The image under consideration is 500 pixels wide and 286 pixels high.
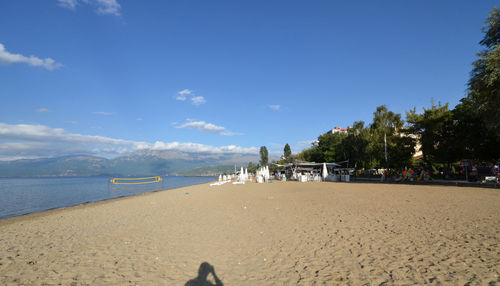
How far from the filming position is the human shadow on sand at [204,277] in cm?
414

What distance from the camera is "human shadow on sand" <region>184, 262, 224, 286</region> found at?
4.14 m

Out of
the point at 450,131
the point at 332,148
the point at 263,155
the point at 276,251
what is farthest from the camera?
the point at 263,155

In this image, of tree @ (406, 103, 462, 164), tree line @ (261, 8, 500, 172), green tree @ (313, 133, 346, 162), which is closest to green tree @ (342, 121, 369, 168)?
tree line @ (261, 8, 500, 172)

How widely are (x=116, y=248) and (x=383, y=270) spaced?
19.2 feet

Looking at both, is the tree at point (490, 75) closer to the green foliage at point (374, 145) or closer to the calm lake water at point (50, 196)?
the green foliage at point (374, 145)

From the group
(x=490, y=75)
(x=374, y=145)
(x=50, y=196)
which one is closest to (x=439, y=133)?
(x=374, y=145)

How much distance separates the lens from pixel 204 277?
437 cm

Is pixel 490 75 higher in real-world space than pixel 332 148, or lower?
higher

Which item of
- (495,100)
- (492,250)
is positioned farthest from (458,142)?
(492,250)

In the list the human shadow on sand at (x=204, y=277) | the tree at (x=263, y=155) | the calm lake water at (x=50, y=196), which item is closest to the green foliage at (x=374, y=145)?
the calm lake water at (x=50, y=196)

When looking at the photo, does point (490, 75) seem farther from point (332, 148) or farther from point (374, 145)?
point (332, 148)

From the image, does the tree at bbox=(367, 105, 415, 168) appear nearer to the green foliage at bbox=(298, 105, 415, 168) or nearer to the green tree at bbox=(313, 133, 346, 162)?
the green foliage at bbox=(298, 105, 415, 168)

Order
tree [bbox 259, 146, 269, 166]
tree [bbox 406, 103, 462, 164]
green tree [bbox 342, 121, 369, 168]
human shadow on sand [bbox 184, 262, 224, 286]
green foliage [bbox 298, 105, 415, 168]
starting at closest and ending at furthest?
1. human shadow on sand [bbox 184, 262, 224, 286]
2. tree [bbox 406, 103, 462, 164]
3. green foliage [bbox 298, 105, 415, 168]
4. green tree [bbox 342, 121, 369, 168]
5. tree [bbox 259, 146, 269, 166]

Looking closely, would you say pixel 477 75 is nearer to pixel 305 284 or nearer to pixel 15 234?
pixel 305 284
